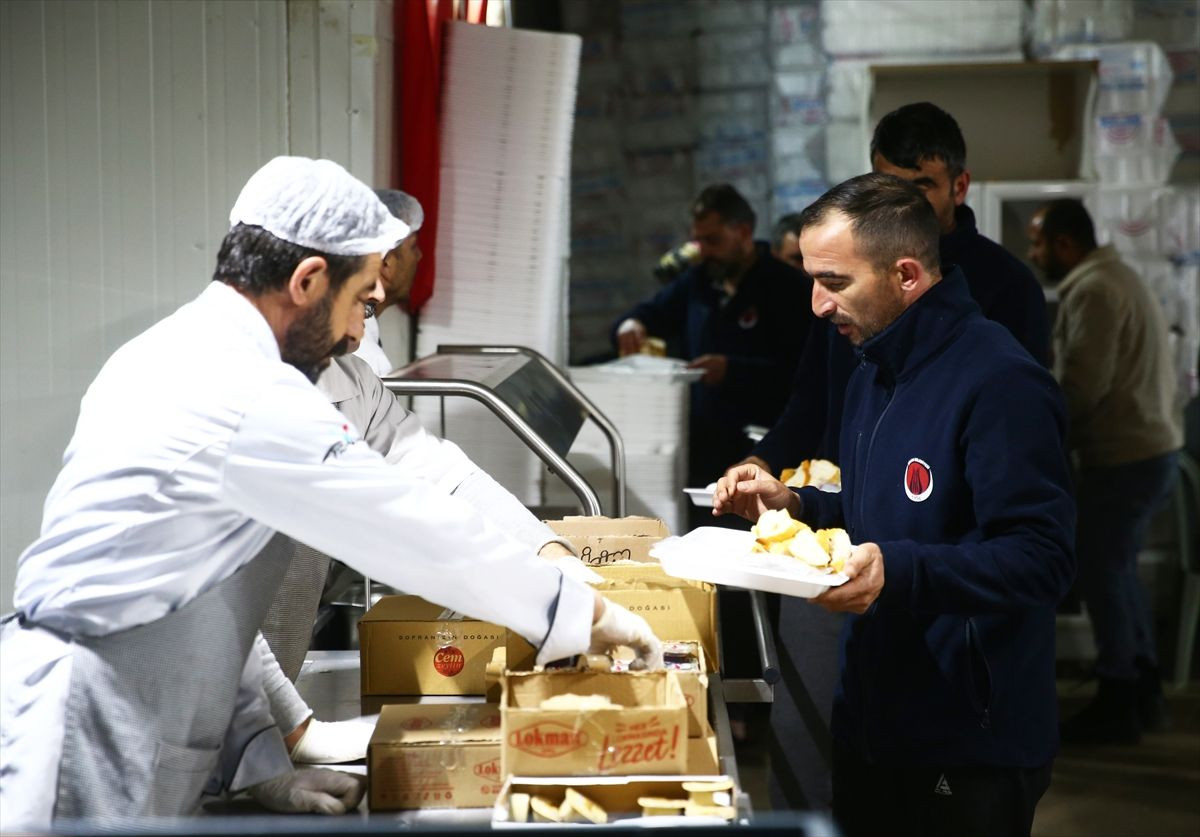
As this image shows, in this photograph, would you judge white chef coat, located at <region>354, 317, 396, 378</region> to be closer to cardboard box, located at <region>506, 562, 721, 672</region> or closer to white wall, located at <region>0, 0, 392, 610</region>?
white wall, located at <region>0, 0, 392, 610</region>

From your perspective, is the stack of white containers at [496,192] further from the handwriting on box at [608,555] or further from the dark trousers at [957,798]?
the dark trousers at [957,798]

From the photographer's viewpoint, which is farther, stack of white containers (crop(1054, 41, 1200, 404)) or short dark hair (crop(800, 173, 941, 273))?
stack of white containers (crop(1054, 41, 1200, 404))

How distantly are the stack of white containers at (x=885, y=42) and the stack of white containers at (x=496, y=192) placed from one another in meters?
2.06

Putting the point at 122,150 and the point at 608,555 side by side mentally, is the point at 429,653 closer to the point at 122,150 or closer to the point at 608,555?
the point at 608,555

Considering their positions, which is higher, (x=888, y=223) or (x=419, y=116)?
(x=419, y=116)

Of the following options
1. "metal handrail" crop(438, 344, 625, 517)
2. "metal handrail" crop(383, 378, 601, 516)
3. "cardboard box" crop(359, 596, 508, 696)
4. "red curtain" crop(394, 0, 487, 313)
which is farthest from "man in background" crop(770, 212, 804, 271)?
"cardboard box" crop(359, 596, 508, 696)

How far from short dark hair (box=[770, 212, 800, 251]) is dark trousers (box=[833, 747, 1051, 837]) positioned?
408 cm

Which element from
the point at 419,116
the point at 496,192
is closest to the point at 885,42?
the point at 496,192

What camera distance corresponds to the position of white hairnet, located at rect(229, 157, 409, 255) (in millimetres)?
1866

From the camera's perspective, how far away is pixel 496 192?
475cm

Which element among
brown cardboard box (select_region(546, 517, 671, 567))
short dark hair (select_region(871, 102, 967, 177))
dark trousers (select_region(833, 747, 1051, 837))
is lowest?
dark trousers (select_region(833, 747, 1051, 837))

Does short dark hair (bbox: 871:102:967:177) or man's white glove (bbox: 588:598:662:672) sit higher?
short dark hair (bbox: 871:102:967:177)

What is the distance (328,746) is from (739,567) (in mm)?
712

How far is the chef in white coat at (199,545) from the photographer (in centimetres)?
176
